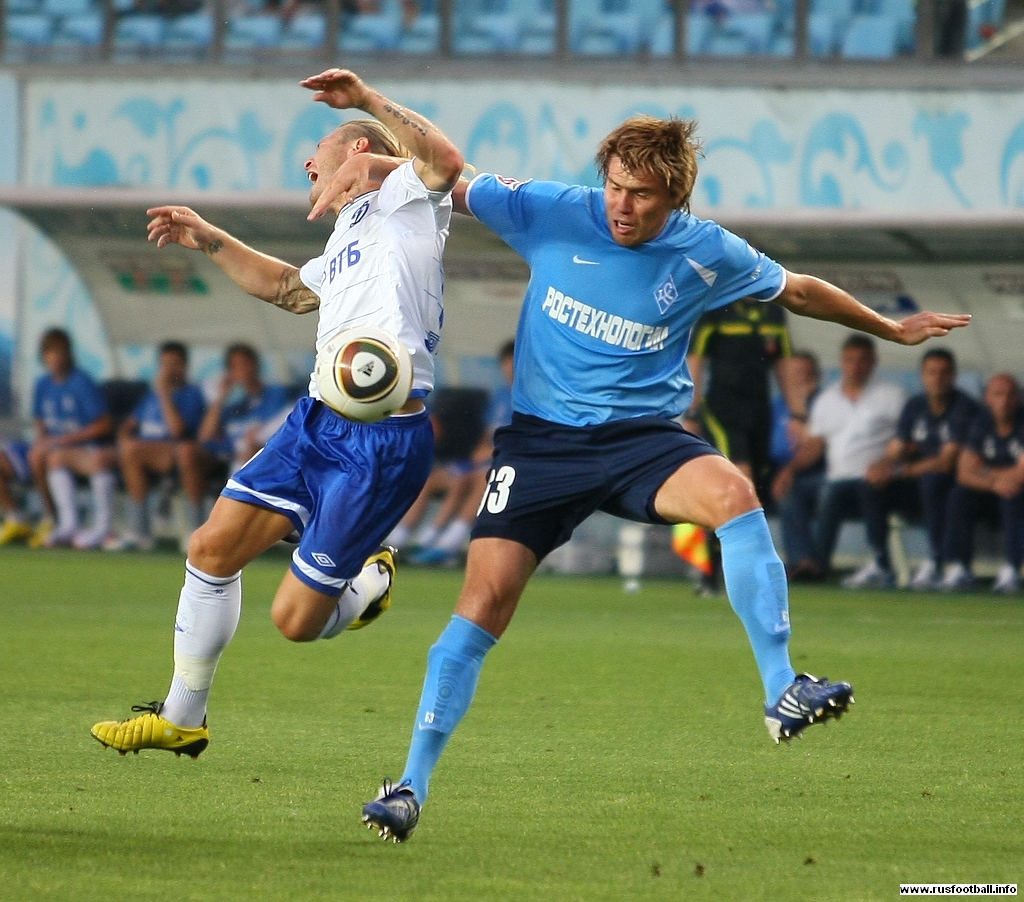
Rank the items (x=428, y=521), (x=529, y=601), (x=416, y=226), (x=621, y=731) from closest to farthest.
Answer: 1. (x=416, y=226)
2. (x=621, y=731)
3. (x=529, y=601)
4. (x=428, y=521)

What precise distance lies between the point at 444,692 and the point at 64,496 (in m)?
12.1

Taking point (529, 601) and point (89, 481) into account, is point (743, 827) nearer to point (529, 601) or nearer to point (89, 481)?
point (529, 601)

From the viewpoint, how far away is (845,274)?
1509 cm

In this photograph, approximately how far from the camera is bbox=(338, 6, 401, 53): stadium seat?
64.0ft

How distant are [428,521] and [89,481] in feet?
10.4

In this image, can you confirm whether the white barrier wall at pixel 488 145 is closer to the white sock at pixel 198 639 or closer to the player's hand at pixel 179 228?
the player's hand at pixel 179 228

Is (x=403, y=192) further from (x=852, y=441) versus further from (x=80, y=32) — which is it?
(x=80, y=32)

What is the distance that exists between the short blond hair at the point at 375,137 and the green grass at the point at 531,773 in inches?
79.3

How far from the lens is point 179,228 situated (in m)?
5.88

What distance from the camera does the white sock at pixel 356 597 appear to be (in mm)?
6012

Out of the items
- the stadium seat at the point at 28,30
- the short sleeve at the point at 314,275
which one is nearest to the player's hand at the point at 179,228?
the short sleeve at the point at 314,275

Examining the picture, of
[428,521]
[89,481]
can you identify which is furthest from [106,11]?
[428,521]

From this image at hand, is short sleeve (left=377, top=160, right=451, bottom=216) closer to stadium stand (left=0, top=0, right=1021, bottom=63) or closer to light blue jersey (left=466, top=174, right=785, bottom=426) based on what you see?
light blue jersey (left=466, top=174, right=785, bottom=426)

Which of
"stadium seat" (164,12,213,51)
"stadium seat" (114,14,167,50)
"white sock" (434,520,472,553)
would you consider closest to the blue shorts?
"white sock" (434,520,472,553)
